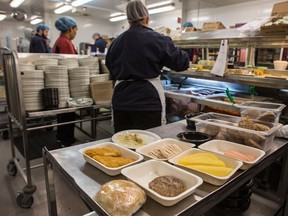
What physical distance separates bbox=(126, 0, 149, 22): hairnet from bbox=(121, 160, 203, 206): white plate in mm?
1088

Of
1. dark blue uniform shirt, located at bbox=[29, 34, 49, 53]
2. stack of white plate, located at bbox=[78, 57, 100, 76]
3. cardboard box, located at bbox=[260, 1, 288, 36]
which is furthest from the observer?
dark blue uniform shirt, located at bbox=[29, 34, 49, 53]

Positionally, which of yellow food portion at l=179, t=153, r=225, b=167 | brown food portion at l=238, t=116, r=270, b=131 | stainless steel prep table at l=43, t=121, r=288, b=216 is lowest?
stainless steel prep table at l=43, t=121, r=288, b=216

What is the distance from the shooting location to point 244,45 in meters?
2.23

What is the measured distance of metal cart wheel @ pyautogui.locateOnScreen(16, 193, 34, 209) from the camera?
1829 mm

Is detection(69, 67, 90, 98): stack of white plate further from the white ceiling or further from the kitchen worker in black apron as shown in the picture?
the white ceiling

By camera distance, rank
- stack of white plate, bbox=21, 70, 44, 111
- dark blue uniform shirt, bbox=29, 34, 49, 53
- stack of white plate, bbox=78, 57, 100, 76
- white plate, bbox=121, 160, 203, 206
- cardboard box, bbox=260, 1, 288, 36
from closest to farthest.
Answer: white plate, bbox=121, 160, 203, 206
cardboard box, bbox=260, 1, 288, 36
stack of white plate, bbox=21, 70, 44, 111
stack of white plate, bbox=78, 57, 100, 76
dark blue uniform shirt, bbox=29, 34, 49, 53

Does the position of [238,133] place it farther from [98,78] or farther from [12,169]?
[12,169]

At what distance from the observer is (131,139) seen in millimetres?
1098

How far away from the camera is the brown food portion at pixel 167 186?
68cm

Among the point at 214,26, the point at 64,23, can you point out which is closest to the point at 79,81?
the point at 64,23

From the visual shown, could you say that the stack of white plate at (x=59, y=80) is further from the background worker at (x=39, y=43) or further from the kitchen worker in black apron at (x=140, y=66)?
the background worker at (x=39, y=43)

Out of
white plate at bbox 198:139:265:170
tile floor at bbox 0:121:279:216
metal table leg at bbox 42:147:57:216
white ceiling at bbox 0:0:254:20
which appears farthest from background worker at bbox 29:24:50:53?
white plate at bbox 198:139:265:170

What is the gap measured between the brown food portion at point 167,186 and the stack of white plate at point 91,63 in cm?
189

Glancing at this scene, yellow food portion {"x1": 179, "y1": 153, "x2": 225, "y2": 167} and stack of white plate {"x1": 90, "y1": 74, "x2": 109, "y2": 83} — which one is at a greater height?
stack of white plate {"x1": 90, "y1": 74, "x2": 109, "y2": 83}
